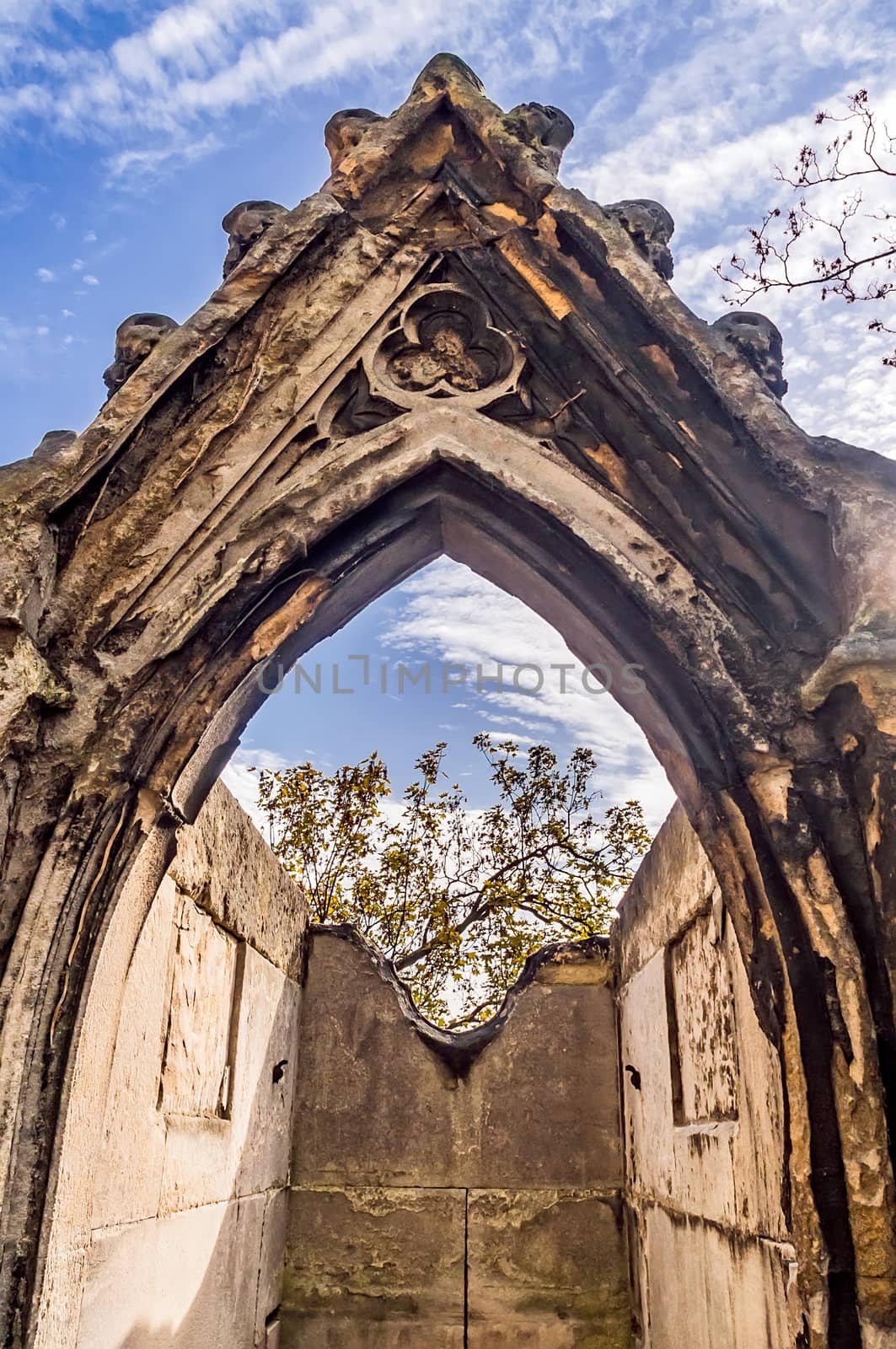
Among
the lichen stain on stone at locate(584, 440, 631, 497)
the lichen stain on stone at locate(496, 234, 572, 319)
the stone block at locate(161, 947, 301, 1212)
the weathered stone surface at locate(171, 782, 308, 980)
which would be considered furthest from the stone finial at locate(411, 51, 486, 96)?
the stone block at locate(161, 947, 301, 1212)

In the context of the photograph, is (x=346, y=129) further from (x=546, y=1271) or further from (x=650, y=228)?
(x=546, y=1271)

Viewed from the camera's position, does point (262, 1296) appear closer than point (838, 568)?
No

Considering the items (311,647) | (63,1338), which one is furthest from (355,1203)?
(311,647)

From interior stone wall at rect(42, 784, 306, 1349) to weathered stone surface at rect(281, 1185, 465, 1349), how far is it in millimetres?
215

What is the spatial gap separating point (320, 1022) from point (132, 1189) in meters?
3.12

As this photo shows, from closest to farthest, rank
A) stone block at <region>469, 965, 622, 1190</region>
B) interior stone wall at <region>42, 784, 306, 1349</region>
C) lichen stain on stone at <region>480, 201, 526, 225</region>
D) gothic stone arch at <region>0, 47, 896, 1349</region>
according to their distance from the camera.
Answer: gothic stone arch at <region>0, 47, 896, 1349</region>, interior stone wall at <region>42, 784, 306, 1349</region>, lichen stain on stone at <region>480, 201, 526, 225</region>, stone block at <region>469, 965, 622, 1190</region>

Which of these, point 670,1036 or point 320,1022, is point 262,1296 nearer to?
point 320,1022

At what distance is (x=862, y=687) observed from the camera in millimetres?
2441

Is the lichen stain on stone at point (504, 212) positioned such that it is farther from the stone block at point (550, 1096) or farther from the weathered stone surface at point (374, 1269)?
the weathered stone surface at point (374, 1269)

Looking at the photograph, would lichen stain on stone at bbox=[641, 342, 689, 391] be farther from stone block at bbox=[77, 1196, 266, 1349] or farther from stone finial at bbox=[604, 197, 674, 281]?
stone block at bbox=[77, 1196, 266, 1349]

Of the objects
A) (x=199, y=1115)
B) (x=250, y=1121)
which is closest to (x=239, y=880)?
(x=199, y=1115)

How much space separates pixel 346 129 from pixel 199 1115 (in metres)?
3.78

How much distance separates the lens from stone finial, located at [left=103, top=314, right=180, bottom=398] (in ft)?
10.5

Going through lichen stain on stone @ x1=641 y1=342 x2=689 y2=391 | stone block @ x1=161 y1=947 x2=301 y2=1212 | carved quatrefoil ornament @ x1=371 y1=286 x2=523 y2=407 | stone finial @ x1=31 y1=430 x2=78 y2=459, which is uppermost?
carved quatrefoil ornament @ x1=371 y1=286 x2=523 y2=407
